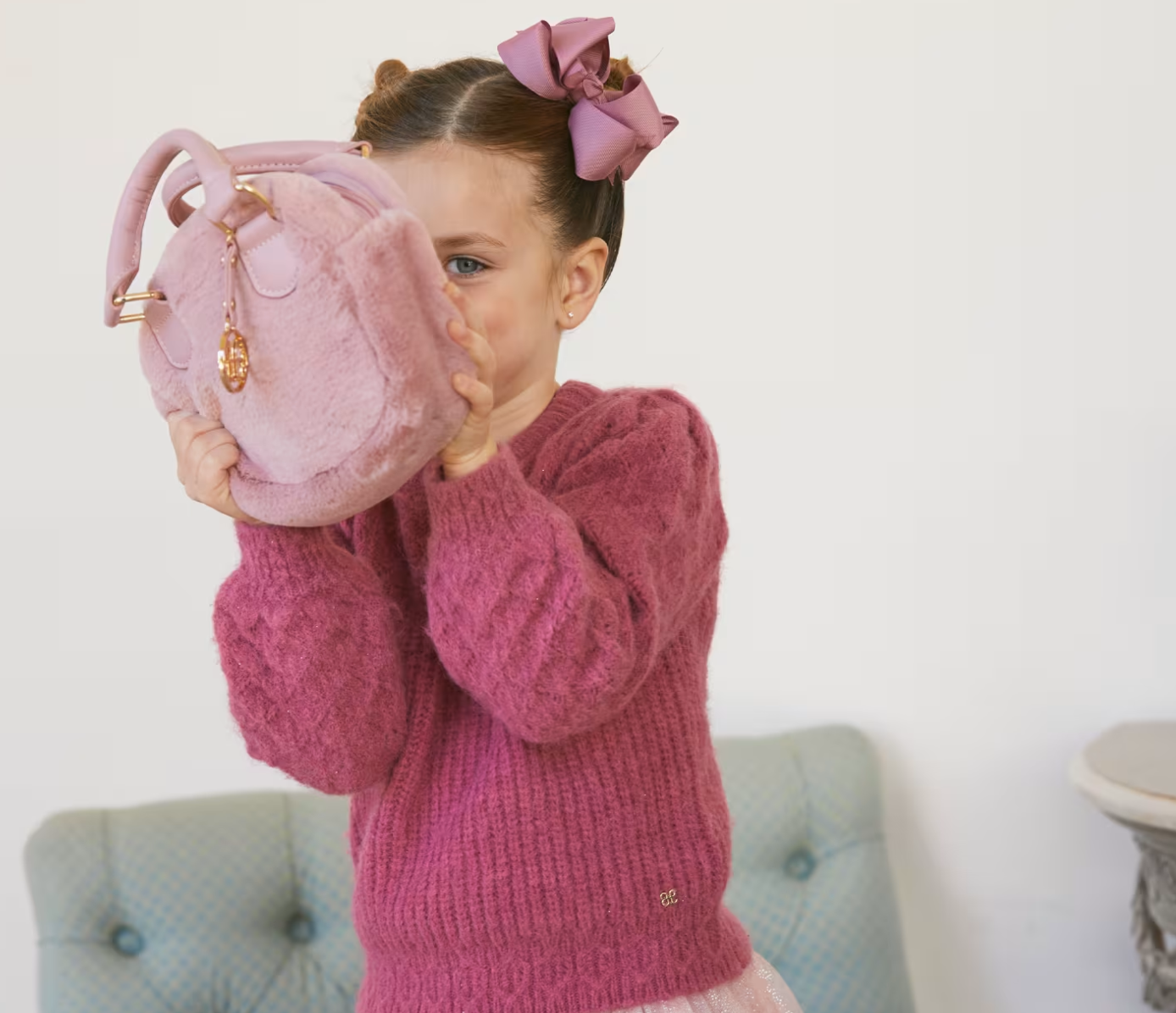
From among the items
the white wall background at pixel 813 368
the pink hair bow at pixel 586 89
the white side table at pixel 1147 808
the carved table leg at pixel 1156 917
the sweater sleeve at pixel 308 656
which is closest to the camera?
the sweater sleeve at pixel 308 656

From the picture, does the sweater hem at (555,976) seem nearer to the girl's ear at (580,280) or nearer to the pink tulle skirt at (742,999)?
the pink tulle skirt at (742,999)

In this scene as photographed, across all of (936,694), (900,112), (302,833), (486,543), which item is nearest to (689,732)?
(486,543)

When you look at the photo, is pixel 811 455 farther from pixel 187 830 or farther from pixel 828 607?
pixel 187 830

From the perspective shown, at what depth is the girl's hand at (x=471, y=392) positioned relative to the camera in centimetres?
73

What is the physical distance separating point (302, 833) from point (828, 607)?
0.73 metres

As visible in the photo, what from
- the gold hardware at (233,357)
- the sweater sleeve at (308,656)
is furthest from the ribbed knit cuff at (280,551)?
the gold hardware at (233,357)

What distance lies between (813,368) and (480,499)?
110 cm

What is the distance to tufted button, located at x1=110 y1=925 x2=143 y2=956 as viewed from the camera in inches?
61.3

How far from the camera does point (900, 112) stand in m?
1.78

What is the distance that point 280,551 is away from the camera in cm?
80

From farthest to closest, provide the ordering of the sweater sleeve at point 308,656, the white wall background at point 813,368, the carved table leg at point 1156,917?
the white wall background at point 813,368
the carved table leg at point 1156,917
the sweater sleeve at point 308,656

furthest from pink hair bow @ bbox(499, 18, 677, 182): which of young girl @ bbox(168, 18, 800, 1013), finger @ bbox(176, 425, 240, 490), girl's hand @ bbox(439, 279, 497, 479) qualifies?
finger @ bbox(176, 425, 240, 490)

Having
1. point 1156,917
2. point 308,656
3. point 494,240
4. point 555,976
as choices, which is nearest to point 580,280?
point 494,240

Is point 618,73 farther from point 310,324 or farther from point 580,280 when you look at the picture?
point 310,324
